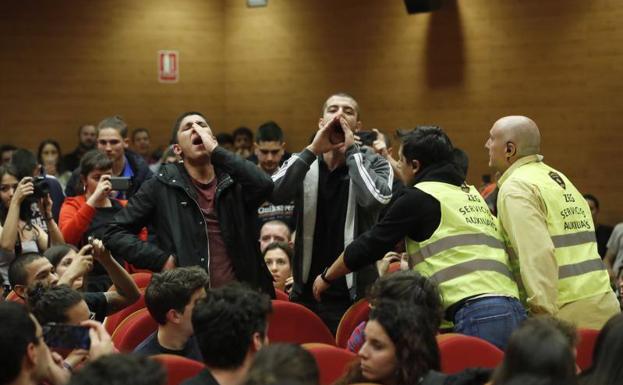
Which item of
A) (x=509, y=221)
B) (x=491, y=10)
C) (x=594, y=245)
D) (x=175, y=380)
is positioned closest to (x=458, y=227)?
(x=509, y=221)

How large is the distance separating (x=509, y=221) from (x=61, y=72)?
9.00m

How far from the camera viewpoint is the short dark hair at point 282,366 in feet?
8.63

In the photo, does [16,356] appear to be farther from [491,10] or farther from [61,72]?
[61,72]

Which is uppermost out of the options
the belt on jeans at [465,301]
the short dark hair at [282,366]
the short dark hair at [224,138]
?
the short dark hair at [282,366]

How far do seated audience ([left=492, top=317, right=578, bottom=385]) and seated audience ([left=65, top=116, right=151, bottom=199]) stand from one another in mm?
5124

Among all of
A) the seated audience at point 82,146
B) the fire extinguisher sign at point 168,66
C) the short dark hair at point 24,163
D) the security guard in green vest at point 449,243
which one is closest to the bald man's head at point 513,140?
the security guard in green vest at point 449,243

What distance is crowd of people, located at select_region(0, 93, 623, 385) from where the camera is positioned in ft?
10.9

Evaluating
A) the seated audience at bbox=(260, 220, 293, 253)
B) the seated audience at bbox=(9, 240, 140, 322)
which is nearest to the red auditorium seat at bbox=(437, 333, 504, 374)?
the seated audience at bbox=(9, 240, 140, 322)

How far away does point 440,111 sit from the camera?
11094 millimetres

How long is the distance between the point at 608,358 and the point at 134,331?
2.15 meters

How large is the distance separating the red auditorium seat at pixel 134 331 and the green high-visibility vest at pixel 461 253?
1176 millimetres

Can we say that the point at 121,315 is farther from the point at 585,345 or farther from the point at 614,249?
the point at 614,249

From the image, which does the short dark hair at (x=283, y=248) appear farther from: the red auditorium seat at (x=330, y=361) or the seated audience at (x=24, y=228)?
the red auditorium seat at (x=330, y=361)

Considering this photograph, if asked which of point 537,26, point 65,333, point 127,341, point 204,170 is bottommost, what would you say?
point 127,341
